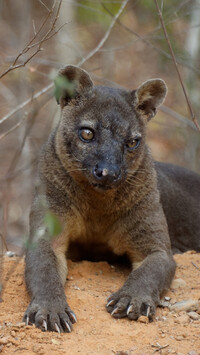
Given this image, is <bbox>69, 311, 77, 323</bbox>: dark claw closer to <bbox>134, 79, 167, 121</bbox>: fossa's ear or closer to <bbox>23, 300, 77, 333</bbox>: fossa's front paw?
<bbox>23, 300, 77, 333</bbox>: fossa's front paw

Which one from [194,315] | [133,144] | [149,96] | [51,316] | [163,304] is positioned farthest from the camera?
[149,96]

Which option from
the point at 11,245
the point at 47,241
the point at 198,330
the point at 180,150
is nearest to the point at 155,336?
the point at 198,330

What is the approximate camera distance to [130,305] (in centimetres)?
488

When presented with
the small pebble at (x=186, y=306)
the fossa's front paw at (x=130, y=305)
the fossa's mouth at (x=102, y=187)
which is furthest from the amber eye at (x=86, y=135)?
the small pebble at (x=186, y=306)

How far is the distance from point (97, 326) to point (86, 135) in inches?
70.1

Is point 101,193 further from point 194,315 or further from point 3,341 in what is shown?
point 3,341

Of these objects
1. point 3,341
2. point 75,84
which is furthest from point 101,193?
point 3,341

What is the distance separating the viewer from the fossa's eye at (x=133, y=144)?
223 inches

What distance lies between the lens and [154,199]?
614 cm

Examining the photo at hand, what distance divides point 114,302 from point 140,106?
86.9 inches

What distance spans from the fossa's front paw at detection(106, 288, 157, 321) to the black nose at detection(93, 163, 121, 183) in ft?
3.11

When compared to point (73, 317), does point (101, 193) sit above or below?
above

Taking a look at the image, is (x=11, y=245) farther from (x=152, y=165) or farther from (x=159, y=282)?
(x=159, y=282)

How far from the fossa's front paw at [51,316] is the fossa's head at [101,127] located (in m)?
1.13
